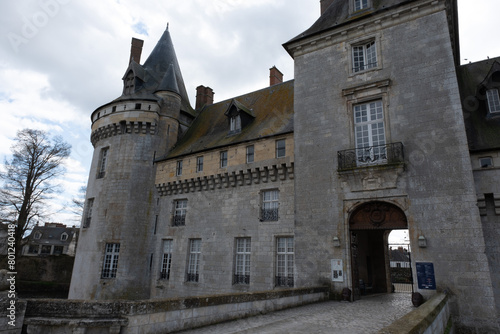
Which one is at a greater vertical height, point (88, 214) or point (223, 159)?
point (223, 159)

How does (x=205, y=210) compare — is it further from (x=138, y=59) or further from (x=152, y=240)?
(x=138, y=59)

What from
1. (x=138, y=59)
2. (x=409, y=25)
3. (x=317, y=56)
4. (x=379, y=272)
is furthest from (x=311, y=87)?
(x=138, y=59)

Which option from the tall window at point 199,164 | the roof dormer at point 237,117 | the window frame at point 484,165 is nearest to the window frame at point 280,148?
the roof dormer at point 237,117

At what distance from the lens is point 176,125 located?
70.8ft

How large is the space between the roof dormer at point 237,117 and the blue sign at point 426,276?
11206mm

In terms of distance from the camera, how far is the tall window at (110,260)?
17.9 m

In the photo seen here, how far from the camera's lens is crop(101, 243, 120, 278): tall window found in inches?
704

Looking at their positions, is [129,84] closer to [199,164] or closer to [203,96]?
[203,96]

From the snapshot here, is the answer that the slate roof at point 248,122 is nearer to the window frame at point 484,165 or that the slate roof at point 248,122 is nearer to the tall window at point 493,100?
the window frame at point 484,165

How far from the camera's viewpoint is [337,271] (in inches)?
436

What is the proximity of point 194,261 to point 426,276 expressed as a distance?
11076 millimetres

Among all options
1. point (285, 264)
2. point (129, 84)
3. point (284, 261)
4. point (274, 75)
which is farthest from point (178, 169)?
point (274, 75)

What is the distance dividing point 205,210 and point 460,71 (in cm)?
1414

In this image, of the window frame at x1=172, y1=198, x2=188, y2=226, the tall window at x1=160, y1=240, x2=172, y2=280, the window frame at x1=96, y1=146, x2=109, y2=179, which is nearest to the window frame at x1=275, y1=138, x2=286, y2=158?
the window frame at x1=172, y1=198, x2=188, y2=226
